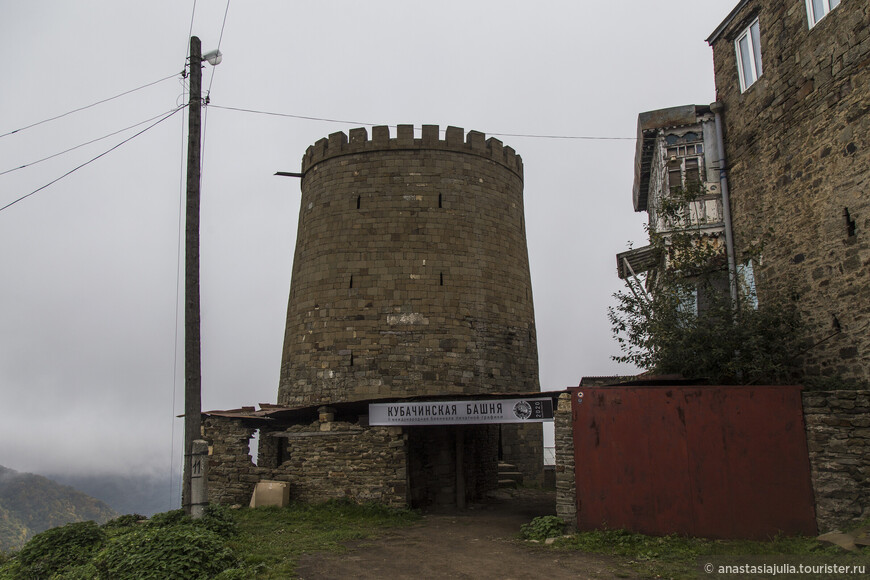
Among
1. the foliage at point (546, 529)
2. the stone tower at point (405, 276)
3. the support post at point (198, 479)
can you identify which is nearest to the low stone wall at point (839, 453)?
the foliage at point (546, 529)

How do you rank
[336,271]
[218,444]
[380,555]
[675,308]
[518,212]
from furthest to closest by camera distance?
[518,212] → [336,271] → [218,444] → [675,308] → [380,555]

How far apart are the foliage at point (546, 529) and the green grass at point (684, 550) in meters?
0.31

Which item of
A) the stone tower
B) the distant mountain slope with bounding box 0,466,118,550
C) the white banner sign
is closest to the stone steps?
the stone tower

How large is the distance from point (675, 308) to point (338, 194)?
10247 mm

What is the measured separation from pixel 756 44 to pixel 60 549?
49.5 ft

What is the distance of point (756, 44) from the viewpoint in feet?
40.4

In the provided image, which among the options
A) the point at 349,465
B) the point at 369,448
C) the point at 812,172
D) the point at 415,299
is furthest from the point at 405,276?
the point at 812,172

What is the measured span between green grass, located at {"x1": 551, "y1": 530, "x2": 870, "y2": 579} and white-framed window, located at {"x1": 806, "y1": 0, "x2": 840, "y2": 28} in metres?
8.27

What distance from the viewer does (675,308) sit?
11.2m

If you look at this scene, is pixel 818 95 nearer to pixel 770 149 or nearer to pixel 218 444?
pixel 770 149

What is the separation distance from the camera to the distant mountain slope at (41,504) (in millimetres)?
44469

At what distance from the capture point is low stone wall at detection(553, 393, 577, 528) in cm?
977

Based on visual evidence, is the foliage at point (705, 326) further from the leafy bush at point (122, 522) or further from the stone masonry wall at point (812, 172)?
the leafy bush at point (122, 522)

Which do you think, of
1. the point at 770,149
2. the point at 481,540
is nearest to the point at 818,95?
the point at 770,149
